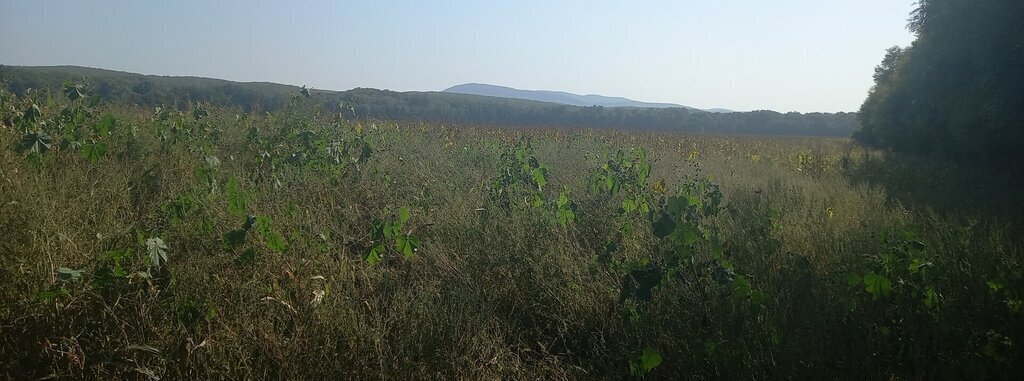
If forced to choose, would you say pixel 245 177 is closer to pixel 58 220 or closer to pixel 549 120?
pixel 58 220

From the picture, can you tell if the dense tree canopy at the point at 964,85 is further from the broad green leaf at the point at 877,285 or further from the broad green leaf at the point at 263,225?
the broad green leaf at the point at 263,225

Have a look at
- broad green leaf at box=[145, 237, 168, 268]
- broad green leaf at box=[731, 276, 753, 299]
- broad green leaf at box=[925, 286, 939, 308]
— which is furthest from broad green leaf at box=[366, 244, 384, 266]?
broad green leaf at box=[925, 286, 939, 308]

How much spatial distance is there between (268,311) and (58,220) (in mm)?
1672

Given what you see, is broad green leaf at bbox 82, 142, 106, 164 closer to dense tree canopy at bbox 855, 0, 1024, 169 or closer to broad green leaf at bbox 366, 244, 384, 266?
broad green leaf at bbox 366, 244, 384, 266

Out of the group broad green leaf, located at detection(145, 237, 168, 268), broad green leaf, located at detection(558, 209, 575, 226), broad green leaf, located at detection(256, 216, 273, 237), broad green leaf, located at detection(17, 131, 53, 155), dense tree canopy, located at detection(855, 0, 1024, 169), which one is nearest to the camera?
broad green leaf, located at detection(145, 237, 168, 268)

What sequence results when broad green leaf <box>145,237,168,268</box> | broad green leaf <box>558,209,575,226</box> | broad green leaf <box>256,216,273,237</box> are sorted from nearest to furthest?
broad green leaf <box>145,237,168,268</box>, broad green leaf <box>256,216,273,237</box>, broad green leaf <box>558,209,575,226</box>

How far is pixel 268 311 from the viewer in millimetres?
3002

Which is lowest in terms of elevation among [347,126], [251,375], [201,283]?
[251,375]

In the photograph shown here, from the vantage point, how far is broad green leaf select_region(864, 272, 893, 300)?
2676 millimetres

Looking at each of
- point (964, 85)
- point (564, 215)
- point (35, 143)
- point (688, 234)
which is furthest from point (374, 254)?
point (964, 85)

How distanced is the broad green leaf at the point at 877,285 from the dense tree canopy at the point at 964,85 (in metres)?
9.26

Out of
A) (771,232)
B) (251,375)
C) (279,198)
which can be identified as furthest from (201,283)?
(771,232)

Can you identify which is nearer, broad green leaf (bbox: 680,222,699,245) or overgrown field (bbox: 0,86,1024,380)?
overgrown field (bbox: 0,86,1024,380)

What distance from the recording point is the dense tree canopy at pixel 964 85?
31.3 feet
